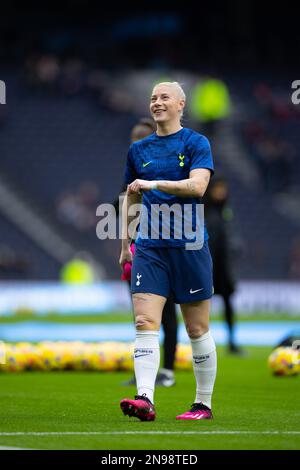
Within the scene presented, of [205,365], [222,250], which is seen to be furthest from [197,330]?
[222,250]

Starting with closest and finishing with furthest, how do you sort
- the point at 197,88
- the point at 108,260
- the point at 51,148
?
the point at 108,260 → the point at 51,148 → the point at 197,88

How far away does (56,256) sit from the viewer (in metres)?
30.9

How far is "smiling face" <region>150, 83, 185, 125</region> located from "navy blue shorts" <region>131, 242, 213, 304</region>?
897mm

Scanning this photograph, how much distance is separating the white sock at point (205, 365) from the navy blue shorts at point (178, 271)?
351 millimetres

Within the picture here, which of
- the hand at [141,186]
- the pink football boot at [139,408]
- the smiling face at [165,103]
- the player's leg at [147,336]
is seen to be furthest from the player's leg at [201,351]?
the smiling face at [165,103]

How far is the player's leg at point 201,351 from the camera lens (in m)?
7.91

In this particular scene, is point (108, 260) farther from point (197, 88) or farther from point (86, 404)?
point (86, 404)

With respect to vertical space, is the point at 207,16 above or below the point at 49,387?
above

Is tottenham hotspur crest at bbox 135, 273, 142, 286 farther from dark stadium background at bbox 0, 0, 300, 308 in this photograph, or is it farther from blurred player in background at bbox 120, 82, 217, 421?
dark stadium background at bbox 0, 0, 300, 308

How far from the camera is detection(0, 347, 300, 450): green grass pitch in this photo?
661 cm

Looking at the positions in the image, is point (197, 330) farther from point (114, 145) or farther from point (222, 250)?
point (114, 145)

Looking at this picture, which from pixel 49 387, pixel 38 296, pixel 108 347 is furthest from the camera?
pixel 38 296
